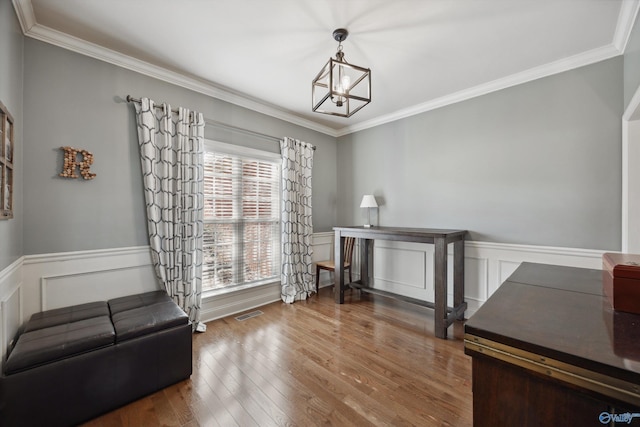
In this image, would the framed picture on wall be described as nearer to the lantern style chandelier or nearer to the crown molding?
Result: the crown molding

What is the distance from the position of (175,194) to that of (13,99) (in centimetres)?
123

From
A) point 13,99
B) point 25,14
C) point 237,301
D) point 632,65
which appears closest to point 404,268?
point 237,301

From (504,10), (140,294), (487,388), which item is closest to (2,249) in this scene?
(140,294)

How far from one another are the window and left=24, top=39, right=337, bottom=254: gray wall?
0.72 meters

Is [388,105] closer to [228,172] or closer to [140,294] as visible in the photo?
[228,172]

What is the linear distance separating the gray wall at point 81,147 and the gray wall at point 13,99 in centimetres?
9

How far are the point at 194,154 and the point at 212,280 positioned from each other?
150cm

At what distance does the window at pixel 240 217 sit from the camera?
3082 millimetres

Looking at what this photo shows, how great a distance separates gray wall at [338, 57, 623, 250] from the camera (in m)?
2.34

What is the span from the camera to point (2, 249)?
1.52 metres

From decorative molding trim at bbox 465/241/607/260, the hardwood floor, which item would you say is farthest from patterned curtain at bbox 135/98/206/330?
decorative molding trim at bbox 465/241/607/260

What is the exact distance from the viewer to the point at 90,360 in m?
1.60

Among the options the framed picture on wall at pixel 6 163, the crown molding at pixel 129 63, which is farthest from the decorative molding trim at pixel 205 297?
the crown molding at pixel 129 63

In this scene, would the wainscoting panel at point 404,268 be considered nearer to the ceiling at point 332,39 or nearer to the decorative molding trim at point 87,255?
the ceiling at point 332,39
